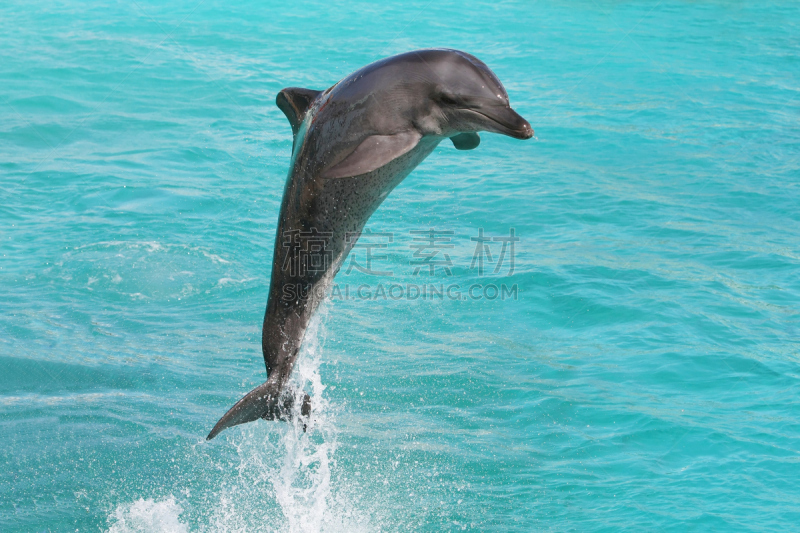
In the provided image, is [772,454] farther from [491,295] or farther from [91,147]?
[91,147]

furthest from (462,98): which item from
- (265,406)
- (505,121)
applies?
(265,406)

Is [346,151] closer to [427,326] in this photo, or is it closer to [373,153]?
[373,153]

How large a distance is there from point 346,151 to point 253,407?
6.26 ft

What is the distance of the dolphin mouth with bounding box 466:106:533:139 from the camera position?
14.5 ft

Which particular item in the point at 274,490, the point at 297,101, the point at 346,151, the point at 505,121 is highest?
the point at 505,121

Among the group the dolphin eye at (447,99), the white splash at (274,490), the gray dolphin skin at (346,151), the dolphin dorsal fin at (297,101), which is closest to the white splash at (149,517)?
the white splash at (274,490)

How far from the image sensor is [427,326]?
895cm

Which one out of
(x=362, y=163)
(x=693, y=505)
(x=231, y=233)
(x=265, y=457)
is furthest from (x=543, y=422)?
(x=231, y=233)

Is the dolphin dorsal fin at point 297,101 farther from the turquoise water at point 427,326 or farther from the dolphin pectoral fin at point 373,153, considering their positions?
the turquoise water at point 427,326

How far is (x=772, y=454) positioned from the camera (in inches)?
272

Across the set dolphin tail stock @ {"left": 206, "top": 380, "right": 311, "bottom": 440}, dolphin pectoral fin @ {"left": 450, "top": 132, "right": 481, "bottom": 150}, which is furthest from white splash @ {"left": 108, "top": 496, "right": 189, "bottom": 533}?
dolphin pectoral fin @ {"left": 450, "top": 132, "right": 481, "bottom": 150}

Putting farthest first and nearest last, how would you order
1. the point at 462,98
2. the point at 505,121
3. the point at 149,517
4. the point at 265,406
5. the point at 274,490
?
the point at 274,490
the point at 149,517
the point at 265,406
the point at 462,98
the point at 505,121

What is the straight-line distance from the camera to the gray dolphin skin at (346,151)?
462cm

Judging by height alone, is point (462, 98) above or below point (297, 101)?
above
